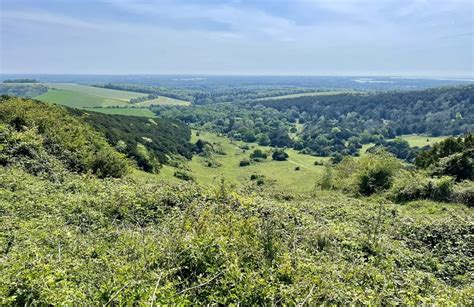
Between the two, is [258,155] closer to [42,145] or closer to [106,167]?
[106,167]

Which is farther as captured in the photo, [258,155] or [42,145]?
[258,155]

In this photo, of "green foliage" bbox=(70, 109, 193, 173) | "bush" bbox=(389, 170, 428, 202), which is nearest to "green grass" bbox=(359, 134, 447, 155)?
"green foliage" bbox=(70, 109, 193, 173)

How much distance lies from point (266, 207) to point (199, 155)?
185 feet

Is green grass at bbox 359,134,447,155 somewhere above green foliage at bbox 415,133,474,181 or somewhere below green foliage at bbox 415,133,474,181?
below

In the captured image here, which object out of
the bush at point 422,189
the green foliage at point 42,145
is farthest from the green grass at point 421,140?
the green foliage at point 42,145

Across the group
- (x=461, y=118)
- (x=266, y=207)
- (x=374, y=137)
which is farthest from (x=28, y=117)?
(x=461, y=118)

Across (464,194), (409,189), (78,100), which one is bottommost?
(409,189)

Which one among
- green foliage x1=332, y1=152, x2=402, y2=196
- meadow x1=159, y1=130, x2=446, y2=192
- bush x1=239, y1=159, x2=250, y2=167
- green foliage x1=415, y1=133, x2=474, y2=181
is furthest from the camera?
bush x1=239, y1=159, x2=250, y2=167

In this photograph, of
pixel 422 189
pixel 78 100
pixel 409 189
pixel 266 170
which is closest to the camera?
pixel 422 189

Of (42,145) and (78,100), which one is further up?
(42,145)

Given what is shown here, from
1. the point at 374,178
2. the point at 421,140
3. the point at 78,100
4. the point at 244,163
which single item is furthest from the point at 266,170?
the point at 78,100

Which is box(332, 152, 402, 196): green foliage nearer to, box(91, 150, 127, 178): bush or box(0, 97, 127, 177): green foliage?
box(91, 150, 127, 178): bush

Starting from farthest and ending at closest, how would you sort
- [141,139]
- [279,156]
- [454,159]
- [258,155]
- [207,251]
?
[258,155] < [279,156] < [141,139] < [454,159] < [207,251]

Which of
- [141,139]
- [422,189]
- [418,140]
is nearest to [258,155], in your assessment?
[141,139]
